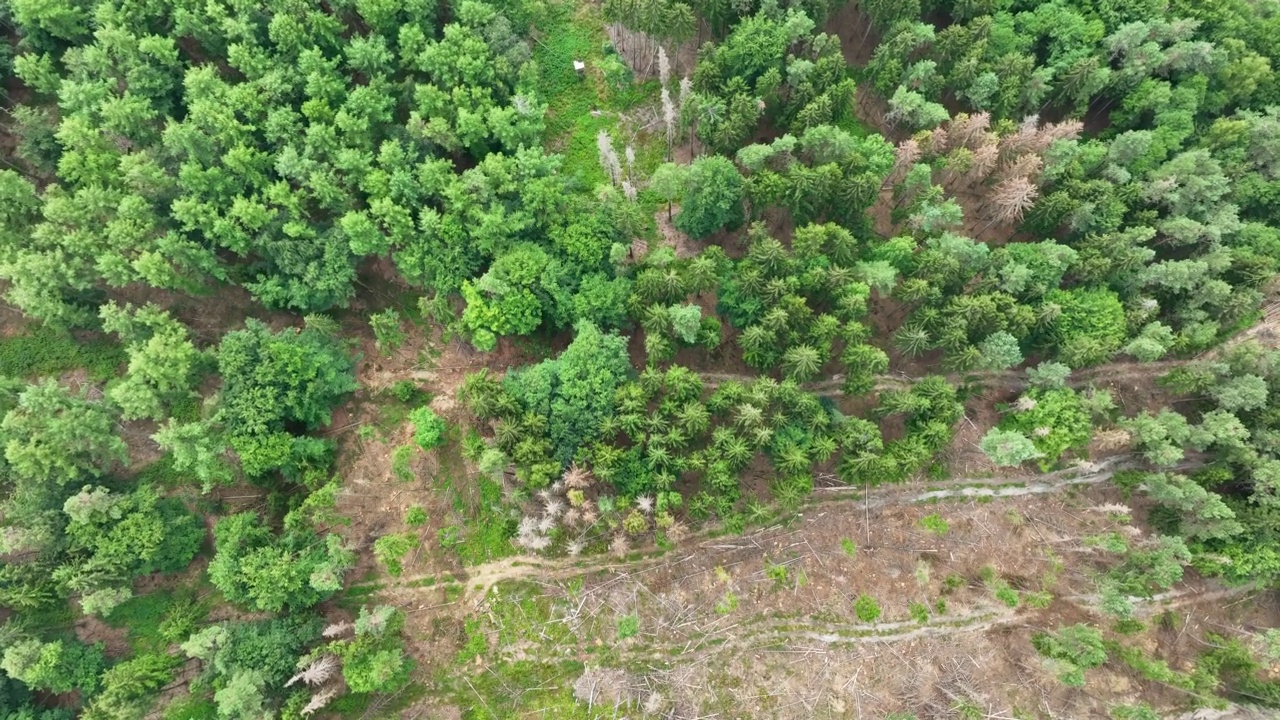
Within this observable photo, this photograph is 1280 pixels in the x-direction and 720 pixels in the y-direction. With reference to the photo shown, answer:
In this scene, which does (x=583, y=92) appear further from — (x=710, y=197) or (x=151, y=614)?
(x=151, y=614)

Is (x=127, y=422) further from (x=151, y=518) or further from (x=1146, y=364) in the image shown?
(x=1146, y=364)

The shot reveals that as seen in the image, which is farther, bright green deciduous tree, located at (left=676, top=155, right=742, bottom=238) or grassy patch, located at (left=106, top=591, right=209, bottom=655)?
bright green deciduous tree, located at (left=676, top=155, right=742, bottom=238)

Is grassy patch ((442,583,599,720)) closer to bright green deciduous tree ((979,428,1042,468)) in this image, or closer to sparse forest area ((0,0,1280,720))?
sparse forest area ((0,0,1280,720))

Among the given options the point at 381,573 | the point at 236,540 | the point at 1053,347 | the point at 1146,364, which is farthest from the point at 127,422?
the point at 1146,364

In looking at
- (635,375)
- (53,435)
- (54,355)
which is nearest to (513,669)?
(635,375)

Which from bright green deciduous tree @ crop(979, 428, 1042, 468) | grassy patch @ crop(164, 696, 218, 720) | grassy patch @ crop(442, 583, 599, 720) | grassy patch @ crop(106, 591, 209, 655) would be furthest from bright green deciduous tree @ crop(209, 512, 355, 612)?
bright green deciduous tree @ crop(979, 428, 1042, 468)
